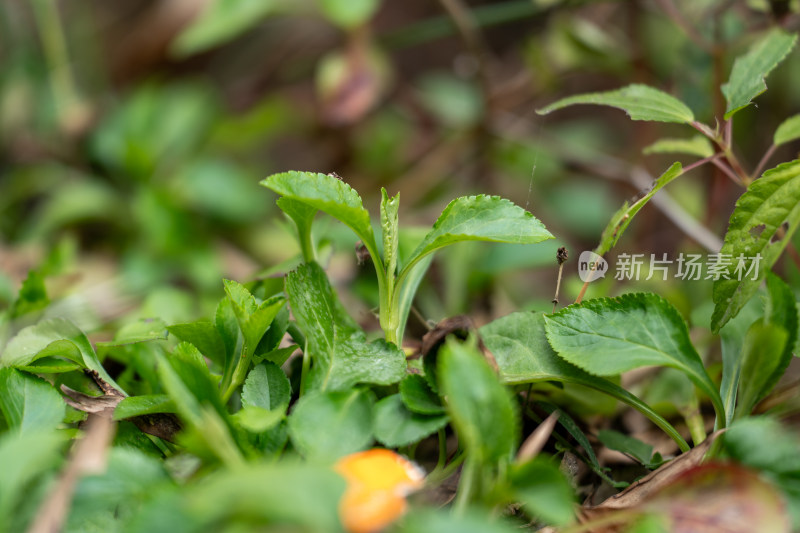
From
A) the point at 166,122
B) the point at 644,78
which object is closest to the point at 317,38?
the point at 166,122

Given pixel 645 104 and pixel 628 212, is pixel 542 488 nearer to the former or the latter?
pixel 628 212

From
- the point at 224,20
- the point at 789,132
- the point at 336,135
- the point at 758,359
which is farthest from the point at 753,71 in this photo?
the point at 336,135

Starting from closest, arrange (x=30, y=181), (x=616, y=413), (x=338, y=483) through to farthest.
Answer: (x=338, y=483) → (x=616, y=413) → (x=30, y=181)

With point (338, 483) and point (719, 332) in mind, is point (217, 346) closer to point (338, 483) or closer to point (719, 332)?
point (338, 483)

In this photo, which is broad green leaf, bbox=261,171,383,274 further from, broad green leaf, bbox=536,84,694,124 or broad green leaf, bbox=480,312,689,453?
broad green leaf, bbox=536,84,694,124

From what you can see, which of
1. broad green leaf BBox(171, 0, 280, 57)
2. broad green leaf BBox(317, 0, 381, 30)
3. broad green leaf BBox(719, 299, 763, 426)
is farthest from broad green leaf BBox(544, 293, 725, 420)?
broad green leaf BBox(171, 0, 280, 57)

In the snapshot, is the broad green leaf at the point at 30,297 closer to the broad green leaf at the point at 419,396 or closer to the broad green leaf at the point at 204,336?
the broad green leaf at the point at 204,336
